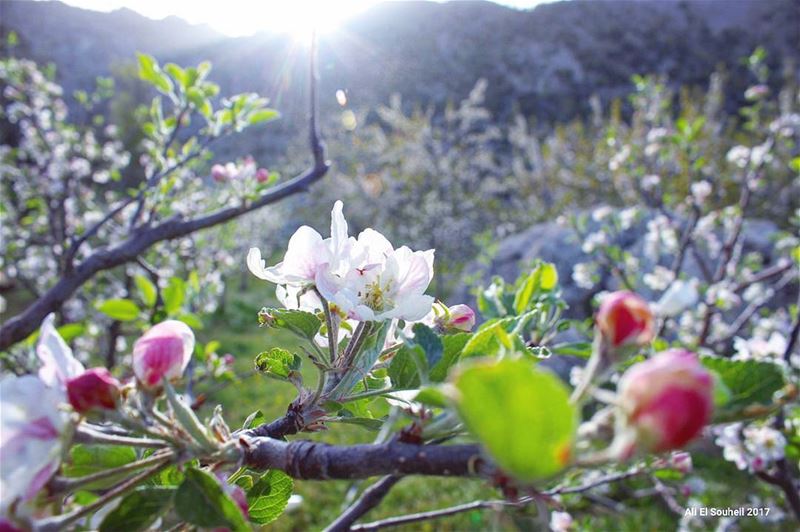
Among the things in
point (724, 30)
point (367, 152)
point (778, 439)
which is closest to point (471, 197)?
point (367, 152)

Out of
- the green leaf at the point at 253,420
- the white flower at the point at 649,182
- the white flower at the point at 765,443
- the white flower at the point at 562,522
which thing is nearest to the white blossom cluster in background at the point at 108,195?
the green leaf at the point at 253,420

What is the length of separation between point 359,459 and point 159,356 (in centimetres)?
19

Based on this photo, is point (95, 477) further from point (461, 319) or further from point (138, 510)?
point (461, 319)

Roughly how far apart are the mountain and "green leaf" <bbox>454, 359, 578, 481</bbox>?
2560 cm

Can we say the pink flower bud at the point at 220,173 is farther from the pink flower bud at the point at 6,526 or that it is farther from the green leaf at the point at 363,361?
the pink flower bud at the point at 6,526

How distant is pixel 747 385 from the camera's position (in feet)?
1.23

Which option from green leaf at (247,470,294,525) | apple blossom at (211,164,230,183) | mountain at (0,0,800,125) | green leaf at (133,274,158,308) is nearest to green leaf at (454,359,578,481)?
green leaf at (247,470,294,525)

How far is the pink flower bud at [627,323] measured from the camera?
1.09 feet

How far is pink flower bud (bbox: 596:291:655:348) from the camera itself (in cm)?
33

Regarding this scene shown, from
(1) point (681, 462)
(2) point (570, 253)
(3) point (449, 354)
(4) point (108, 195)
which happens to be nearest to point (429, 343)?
(3) point (449, 354)

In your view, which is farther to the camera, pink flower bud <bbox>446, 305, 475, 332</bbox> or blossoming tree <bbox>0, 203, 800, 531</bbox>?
pink flower bud <bbox>446, 305, 475, 332</bbox>

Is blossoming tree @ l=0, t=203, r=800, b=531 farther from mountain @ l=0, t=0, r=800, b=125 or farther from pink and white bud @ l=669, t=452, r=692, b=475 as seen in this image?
mountain @ l=0, t=0, r=800, b=125

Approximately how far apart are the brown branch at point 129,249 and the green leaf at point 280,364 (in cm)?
105

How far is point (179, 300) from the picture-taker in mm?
1488
